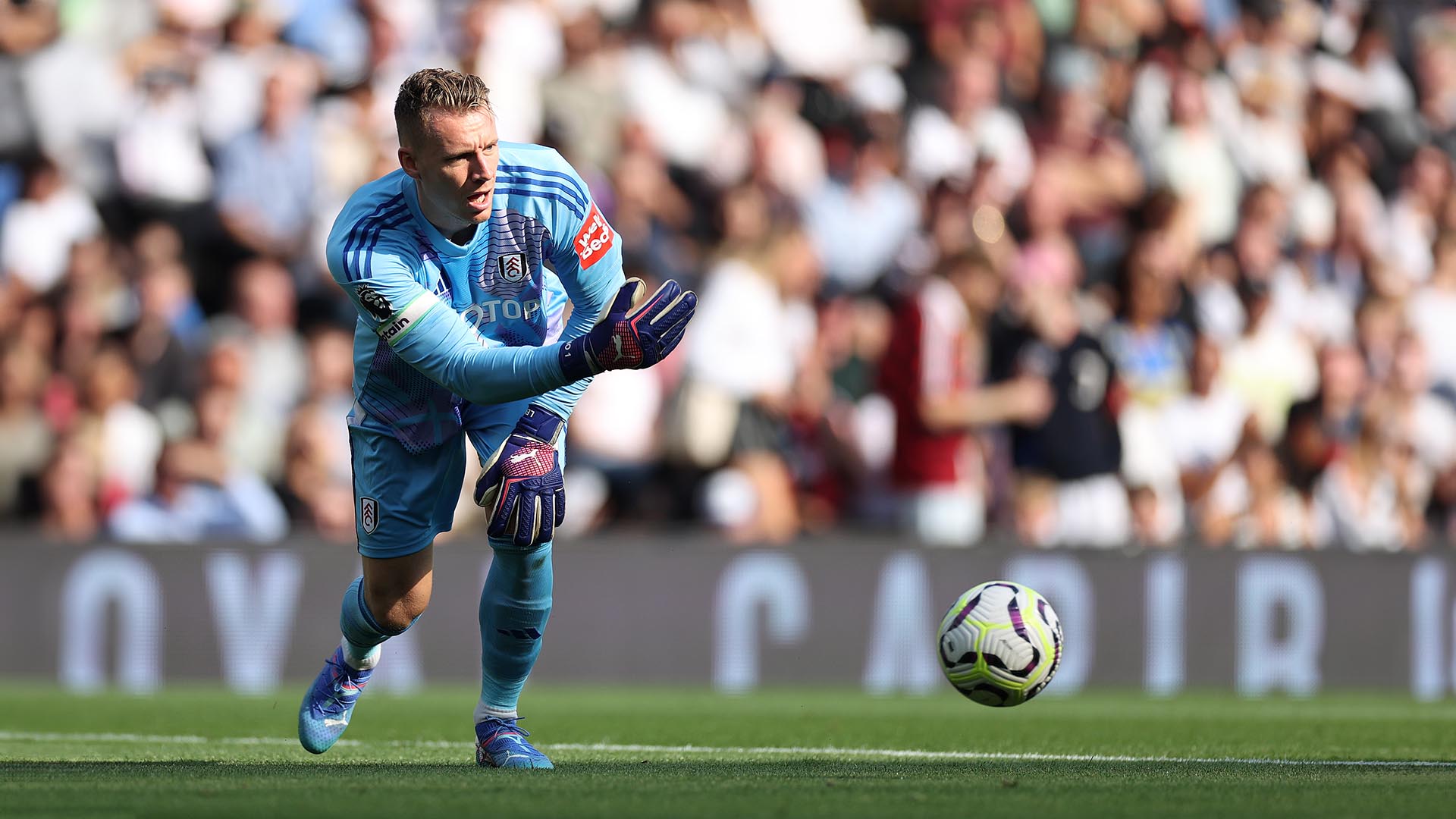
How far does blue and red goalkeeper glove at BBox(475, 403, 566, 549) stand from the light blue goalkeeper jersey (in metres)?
0.19

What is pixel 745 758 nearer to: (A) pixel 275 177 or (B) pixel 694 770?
(B) pixel 694 770

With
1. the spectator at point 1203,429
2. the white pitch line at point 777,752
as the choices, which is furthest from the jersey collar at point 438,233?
the spectator at point 1203,429

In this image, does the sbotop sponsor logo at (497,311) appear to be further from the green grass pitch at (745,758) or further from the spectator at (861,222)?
the spectator at (861,222)

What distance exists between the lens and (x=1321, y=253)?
15.6m

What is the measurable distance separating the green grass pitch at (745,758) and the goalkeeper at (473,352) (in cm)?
45

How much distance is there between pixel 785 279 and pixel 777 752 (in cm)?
568

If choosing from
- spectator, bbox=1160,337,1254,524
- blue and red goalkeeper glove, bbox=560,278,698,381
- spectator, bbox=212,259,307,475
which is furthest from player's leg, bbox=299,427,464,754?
spectator, bbox=1160,337,1254,524

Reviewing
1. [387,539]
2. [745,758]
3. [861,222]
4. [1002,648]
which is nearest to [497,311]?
[387,539]

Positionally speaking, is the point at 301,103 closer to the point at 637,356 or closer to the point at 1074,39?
the point at 1074,39

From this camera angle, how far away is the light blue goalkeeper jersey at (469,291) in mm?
5918

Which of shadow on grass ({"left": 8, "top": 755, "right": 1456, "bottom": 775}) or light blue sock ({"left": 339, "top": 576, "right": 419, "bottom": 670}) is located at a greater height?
light blue sock ({"left": 339, "top": 576, "right": 419, "bottom": 670})

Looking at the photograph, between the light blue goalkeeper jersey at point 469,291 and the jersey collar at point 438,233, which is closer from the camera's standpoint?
the light blue goalkeeper jersey at point 469,291

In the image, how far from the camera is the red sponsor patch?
6.34m

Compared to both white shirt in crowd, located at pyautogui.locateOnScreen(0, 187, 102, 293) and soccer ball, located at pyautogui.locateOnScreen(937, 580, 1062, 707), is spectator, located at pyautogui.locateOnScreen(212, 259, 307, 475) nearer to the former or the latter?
white shirt in crowd, located at pyautogui.locateOnScreen(0, 187, 102, 293)
